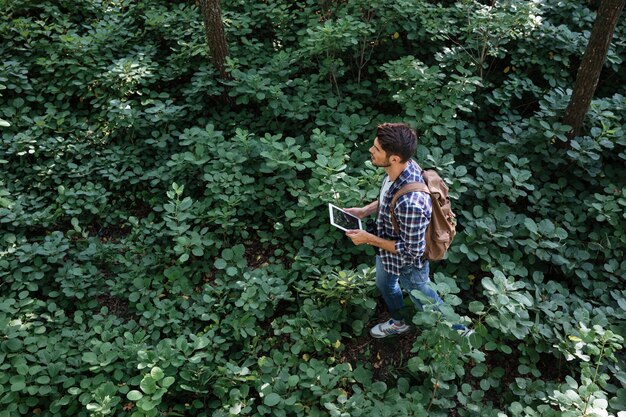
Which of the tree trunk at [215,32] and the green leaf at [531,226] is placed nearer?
the green leaf at [531,226]

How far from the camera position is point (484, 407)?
133 inches

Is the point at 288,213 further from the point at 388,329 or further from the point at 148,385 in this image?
the point at 148,385

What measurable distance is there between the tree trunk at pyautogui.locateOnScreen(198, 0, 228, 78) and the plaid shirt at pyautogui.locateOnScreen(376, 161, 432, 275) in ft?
11.2

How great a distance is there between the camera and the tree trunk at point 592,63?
13.4 feet

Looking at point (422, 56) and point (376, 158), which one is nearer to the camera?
point (376, 158)

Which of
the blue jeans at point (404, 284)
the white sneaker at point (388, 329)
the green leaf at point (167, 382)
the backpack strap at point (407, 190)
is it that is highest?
the backpack strap at point (407, 190)

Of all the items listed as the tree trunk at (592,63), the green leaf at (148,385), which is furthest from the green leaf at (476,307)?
the tree trunk at (592,63)

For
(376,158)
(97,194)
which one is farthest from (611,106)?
(97,194)

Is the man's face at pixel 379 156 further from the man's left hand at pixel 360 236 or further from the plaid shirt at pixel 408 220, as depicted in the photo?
the man's left hand at pixel 360 236

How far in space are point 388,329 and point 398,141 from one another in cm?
165

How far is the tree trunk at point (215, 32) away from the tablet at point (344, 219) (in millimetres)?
3083

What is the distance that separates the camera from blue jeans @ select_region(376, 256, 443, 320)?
132 inches

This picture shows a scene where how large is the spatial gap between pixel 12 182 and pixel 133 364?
9.96 feet

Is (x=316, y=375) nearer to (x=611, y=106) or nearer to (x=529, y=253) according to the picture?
(x=529, y=253)
